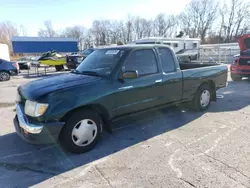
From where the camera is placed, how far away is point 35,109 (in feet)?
10.5

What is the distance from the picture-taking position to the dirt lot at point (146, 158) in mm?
2879

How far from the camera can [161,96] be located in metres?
4.66

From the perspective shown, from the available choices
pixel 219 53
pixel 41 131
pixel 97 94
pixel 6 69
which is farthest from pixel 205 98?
pixel 219 53

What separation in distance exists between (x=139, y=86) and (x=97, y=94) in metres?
0.95

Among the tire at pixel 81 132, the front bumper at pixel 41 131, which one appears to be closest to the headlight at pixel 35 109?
the front bumper at pixel 41 131

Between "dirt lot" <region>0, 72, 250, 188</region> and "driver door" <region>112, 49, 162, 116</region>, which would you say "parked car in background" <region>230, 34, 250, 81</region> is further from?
"driver door" <region>112, 49, 162, 116</region>

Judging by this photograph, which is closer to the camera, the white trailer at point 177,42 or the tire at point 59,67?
the tire at point 59,67

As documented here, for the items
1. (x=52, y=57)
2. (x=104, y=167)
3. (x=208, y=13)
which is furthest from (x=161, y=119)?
(x=208, y=13)

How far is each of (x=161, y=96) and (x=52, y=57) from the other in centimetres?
1795

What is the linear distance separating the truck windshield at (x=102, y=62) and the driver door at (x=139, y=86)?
0.73ft

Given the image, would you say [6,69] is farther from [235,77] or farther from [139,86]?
[235,77]

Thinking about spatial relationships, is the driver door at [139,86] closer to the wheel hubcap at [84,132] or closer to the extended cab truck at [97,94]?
the extended cab truck at [97,94]

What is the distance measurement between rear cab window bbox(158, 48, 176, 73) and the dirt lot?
124 centimetres

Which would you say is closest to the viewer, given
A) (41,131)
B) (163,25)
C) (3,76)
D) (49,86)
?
(41,131)
